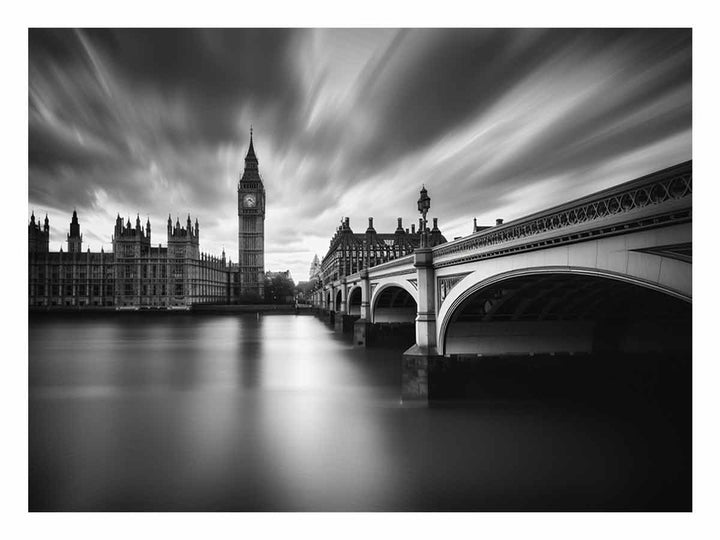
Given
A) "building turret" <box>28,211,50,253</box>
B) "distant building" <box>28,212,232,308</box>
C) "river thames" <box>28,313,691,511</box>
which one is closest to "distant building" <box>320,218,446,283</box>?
"distant building" <box>28,212,232,308</box>

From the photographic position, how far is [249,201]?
69500mm

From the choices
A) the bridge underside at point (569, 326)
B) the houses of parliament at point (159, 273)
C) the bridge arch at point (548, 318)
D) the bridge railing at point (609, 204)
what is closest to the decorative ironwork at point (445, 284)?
the bridge arch at point (548, 318)

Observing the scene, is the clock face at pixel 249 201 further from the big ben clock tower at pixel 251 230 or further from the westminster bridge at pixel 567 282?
the westminster bridge at pixel 567 282

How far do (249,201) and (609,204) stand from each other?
230 ft

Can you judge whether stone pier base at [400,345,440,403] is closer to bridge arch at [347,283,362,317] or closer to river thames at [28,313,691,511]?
river thames at [28,313,691,511]

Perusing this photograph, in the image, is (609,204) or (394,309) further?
(394,309)

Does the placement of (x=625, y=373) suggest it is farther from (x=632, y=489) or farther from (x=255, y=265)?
(x=255, y=265)

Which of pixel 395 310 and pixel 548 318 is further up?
pixel 548 318

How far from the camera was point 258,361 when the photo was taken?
50.8 feet

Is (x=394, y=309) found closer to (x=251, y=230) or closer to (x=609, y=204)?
(x=609, y=204)

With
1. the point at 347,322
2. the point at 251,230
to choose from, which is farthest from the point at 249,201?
the point at 347,322

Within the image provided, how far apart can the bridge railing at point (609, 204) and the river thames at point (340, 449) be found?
130 inches

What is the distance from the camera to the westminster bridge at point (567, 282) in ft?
11.0

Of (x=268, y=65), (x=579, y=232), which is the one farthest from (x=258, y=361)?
(x=579, y=232)
